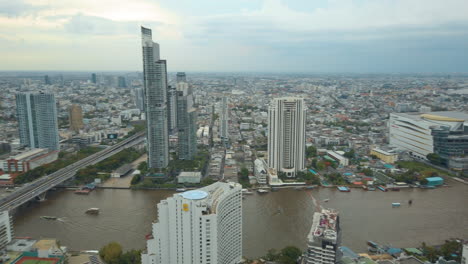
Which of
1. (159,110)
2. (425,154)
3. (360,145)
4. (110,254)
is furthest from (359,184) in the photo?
(110,254)

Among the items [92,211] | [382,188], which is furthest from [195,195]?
[382,188]

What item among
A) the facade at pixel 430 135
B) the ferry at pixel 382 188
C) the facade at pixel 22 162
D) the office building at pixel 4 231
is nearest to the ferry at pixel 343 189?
the ferry at pixel 382 188

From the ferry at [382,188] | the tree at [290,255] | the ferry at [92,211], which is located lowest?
the ferry at [382,188]

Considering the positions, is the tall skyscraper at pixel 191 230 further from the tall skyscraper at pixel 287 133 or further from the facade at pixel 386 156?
the facade at pixel 386 156

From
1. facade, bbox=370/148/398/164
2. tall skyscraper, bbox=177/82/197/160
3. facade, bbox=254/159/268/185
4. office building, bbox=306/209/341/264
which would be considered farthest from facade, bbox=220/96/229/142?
office building, bbox=306/209/341/264

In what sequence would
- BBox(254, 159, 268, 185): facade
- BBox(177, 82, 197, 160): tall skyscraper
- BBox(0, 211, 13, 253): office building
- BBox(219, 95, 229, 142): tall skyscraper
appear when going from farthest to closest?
BBox(219, 95, 229, 142): tall skyscraper < BBox(177, 82, 197, 160): tall skyscraper < BBox(254, 159, 268, 185): facade < BBox(0, 211, 13, 253): office building

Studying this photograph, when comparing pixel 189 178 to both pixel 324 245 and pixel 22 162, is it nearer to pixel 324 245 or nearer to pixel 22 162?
pixel 22 162

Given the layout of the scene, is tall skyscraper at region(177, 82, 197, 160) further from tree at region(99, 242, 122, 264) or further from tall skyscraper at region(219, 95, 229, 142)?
tree at region(99, 242, 122, 264)
